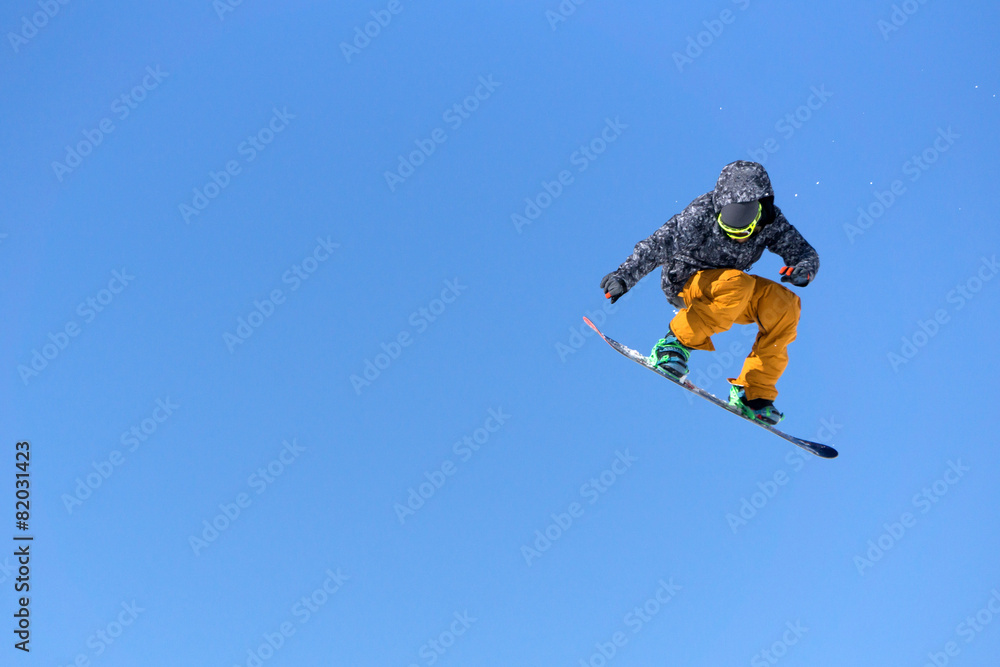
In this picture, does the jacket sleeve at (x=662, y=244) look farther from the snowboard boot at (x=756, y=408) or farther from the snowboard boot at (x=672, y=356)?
the snowboard boot at (x=756, y=408)

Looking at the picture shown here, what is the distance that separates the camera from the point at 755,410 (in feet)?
34.7

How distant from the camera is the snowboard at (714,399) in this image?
35.2 feet

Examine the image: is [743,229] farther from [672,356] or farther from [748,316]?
[672,356]

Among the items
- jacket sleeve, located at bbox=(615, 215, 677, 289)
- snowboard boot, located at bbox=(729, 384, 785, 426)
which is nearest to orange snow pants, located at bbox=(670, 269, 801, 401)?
snowboard boot, located at bbox=(729, 384, 785, 426)

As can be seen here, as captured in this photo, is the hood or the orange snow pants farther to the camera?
the orange snow pants

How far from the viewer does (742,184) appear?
8.92 m

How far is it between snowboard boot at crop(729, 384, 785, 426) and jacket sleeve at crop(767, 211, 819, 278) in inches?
78.1

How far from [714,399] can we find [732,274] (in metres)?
2.05

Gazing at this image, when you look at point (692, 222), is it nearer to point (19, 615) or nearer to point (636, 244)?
point (636, 244)

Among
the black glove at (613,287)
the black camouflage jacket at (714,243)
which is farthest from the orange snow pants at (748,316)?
the black glove at (613,287)

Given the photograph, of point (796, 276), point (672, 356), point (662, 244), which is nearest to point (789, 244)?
point (796, 276)

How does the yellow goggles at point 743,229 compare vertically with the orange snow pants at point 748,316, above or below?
above

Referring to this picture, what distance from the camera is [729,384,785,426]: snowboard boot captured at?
413 inches

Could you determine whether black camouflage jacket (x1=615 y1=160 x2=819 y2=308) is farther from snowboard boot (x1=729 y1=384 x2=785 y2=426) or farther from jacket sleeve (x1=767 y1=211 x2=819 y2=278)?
snowboard boot (x1=729 y1=384 x2=785 y2=426)
